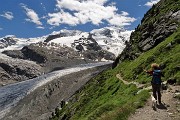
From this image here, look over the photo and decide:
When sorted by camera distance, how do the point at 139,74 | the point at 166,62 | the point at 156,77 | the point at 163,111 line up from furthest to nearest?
1. the point at 139,74
2. the point at 166,62
3. the point at 156,77
4. the point at 163,111

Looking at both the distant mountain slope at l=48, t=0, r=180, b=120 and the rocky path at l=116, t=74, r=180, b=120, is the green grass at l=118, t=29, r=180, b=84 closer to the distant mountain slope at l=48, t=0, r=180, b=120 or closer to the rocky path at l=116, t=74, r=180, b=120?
the distant mountain slope at l=48, t=0, r=180, b=120

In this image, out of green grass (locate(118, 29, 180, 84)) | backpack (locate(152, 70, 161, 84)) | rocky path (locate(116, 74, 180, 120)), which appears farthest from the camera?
green grass (locate(118, 29, 180, 84))

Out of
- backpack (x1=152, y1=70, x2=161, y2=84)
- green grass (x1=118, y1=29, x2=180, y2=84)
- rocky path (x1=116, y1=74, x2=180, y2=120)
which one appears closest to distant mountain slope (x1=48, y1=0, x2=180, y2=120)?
green grass (x1=118, y1=29, x2=180, y2=84)

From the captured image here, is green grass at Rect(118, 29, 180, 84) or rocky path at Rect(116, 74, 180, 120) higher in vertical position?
green grass at Rect(118, 29, 180, 84)

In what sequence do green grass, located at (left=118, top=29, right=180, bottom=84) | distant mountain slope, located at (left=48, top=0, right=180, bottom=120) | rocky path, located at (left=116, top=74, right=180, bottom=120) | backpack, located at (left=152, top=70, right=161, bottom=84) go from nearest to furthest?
rocky path, located at (left=116, top=74, right=180, bottom=120) < backpack, located at (left=152, top=70, right=161, bottom=84) < distant mountain slope, located at (left=48, top=0, right=180, bottom=120) < green grass, located at (left=118, top=29, right=180, bottom=84)

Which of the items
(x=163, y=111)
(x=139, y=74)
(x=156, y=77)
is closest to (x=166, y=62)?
(x=139, y=74)

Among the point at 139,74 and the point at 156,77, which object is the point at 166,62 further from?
the point at 156,77

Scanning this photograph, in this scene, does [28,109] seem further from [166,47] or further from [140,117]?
[140,117]

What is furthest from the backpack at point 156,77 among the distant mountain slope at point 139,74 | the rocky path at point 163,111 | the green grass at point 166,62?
the green grass at point 166,62

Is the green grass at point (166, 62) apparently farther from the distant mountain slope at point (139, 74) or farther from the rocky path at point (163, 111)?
the rocky path at point (163, 111)

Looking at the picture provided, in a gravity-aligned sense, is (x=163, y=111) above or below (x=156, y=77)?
below

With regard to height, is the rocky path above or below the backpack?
below

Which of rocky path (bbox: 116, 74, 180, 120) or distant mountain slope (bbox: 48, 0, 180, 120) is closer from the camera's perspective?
rocky path (bbox: 116, 74, 180, 120)

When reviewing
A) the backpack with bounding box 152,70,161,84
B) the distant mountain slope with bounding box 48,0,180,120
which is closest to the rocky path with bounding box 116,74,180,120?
the distant mountain slope with bounding box 48,0,180,120
